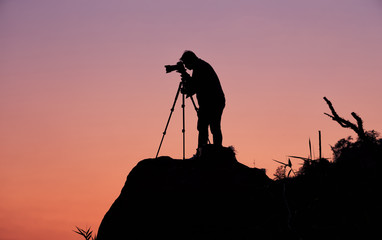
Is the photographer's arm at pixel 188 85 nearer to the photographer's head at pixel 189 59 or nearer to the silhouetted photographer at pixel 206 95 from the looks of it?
the silhouetted photographer at pixel 206 95

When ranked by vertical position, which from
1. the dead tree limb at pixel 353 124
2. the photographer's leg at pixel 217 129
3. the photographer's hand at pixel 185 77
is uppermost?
the photographer's hand at pixel 185 77

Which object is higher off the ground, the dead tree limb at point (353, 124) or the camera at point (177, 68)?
the camera at point (177, 68)

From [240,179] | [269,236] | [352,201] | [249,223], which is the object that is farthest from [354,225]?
[240,179]

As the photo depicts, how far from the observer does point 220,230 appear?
7.83 meters

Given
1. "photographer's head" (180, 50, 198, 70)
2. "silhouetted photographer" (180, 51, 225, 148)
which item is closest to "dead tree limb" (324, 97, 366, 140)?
"silhouetted photographer" (180, 51, 225, 148)

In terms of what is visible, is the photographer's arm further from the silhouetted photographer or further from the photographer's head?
the photographer's head

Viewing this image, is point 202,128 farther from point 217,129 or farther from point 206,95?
point 206,95

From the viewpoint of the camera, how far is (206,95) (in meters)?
11.0

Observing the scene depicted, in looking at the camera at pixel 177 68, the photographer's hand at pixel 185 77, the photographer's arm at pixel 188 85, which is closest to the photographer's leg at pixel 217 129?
the photographer's arm at pixel 188 85

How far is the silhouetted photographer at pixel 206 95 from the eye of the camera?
11.0 metres

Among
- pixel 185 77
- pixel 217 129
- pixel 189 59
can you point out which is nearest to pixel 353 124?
pixel 217 129

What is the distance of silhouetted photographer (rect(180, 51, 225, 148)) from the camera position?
10992mm

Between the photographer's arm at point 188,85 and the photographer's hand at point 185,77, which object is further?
the photographer's hand at point 185,77

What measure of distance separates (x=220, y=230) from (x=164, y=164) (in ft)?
9.73
